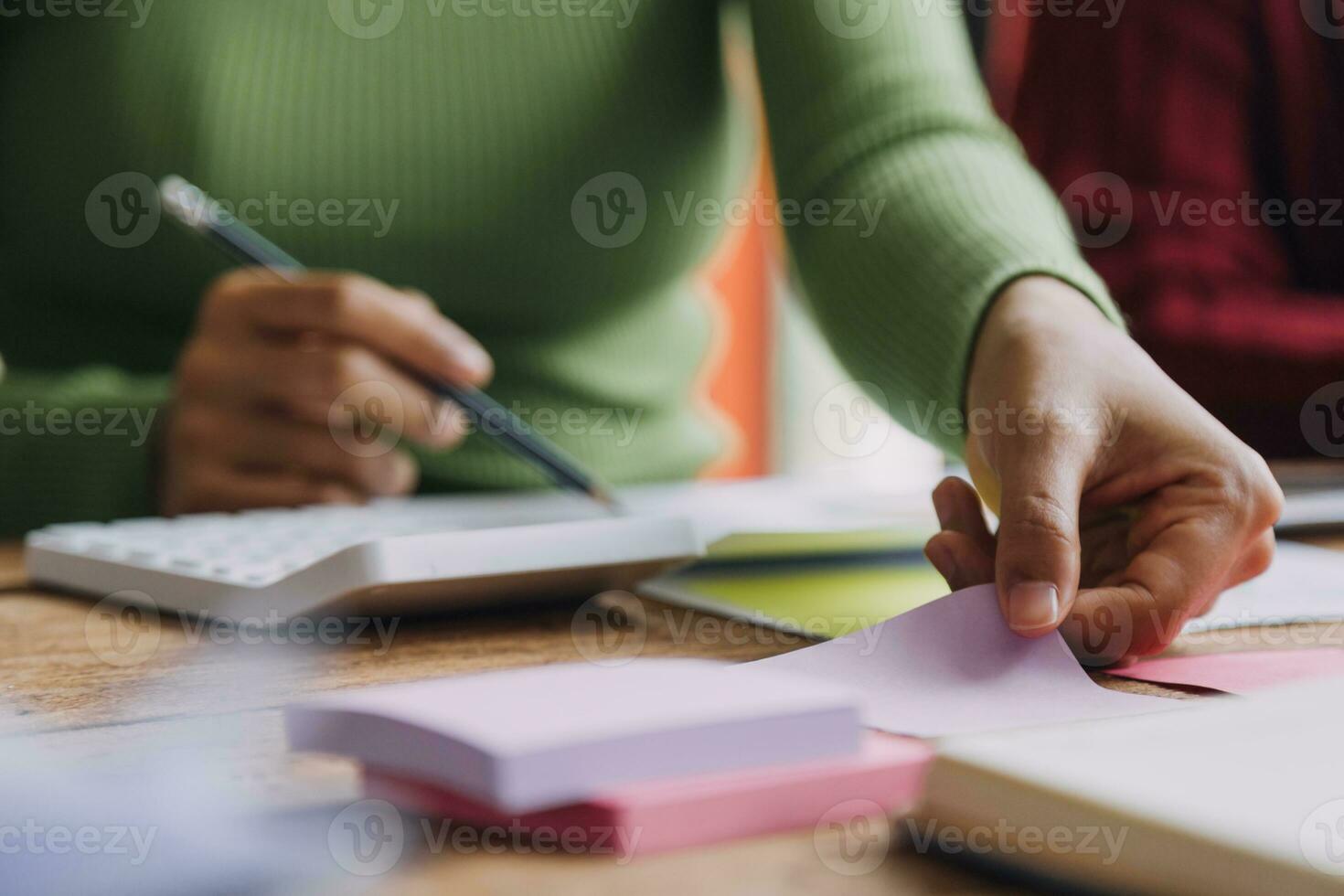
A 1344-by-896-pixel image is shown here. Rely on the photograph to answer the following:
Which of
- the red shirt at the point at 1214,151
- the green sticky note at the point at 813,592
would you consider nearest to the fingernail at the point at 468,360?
the green sticky note at the point at 813,592

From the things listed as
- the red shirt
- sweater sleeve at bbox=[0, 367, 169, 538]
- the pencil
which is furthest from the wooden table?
the red shirt

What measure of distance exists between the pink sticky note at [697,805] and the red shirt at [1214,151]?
878 millimetres

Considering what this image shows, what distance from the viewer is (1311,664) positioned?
32cm

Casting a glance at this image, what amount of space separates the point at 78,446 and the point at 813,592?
1.69 feet

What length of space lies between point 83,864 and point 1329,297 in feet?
3.42

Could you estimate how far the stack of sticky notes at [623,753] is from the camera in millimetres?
185

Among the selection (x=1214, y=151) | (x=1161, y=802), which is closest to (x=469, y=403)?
(x=1161, y=802)

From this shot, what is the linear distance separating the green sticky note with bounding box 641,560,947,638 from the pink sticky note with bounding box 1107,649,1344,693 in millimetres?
62

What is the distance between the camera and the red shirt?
1034 mm

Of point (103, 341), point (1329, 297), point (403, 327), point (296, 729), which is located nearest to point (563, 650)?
point (296, 729)

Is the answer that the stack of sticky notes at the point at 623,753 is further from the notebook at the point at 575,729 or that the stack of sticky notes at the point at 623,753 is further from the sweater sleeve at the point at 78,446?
the sweater sleeve at the point at 78,446

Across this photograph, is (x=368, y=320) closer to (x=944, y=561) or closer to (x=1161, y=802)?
(x=944, y=561)

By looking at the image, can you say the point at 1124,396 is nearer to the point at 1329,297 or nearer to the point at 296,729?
the point at 296,729

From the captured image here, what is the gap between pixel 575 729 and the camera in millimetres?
188
